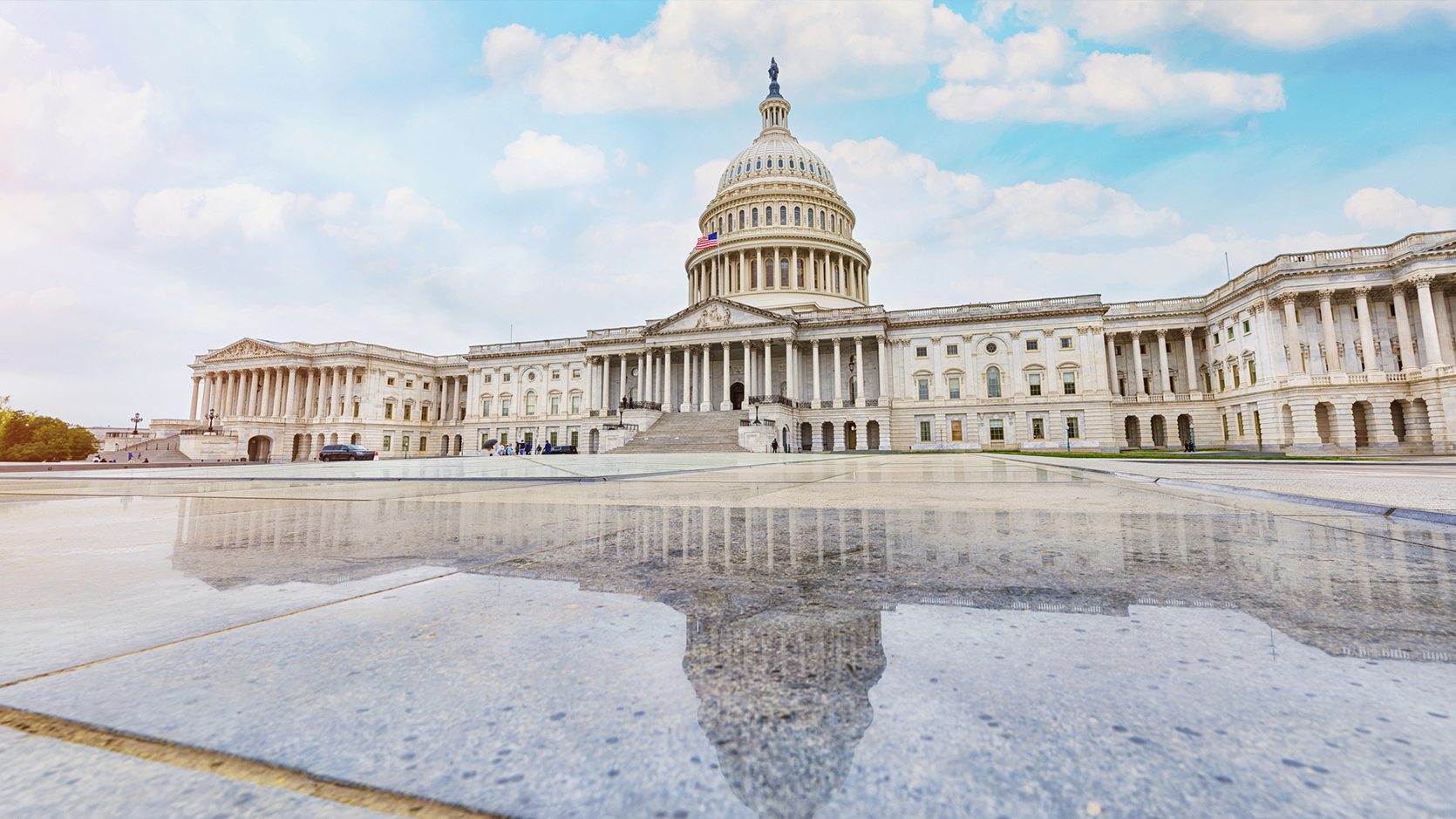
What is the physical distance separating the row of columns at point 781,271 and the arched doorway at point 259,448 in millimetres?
49030

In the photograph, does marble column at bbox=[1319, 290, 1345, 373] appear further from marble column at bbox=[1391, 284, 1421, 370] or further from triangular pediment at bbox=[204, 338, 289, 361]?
triangular pediment at bbox=[204, 338, 289, 361]

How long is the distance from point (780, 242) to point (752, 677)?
5846 cm

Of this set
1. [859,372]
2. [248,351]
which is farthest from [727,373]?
[248,351]

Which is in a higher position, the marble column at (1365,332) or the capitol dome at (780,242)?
the capitol dome at (780,242)

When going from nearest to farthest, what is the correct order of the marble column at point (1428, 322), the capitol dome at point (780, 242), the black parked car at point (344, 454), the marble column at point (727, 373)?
the marble column at point (1428, 322), the black parked car at point (344, 454), the marble column at point (727, 373), the capitol dome at point (780, 242)

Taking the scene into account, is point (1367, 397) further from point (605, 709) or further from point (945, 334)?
point (605, 709)

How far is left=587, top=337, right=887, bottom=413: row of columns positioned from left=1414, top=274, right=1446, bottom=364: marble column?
30.6 meters

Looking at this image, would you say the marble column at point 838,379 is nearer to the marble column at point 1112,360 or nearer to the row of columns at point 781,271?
the row of columns at point 781,271

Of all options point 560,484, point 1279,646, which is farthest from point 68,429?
point 1279,646

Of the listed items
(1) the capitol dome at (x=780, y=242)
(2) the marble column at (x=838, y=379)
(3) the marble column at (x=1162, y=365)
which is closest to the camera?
(3) the marble column at (x=1162, y=365)

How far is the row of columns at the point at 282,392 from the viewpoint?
61.1 m

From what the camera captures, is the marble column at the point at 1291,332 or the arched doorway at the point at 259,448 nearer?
the marble column at the point at 1291,332

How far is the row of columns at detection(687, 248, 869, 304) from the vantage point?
189 feet

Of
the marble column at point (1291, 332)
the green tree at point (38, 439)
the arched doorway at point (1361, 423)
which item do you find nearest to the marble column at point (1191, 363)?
the marble column at point (1291, 332)
